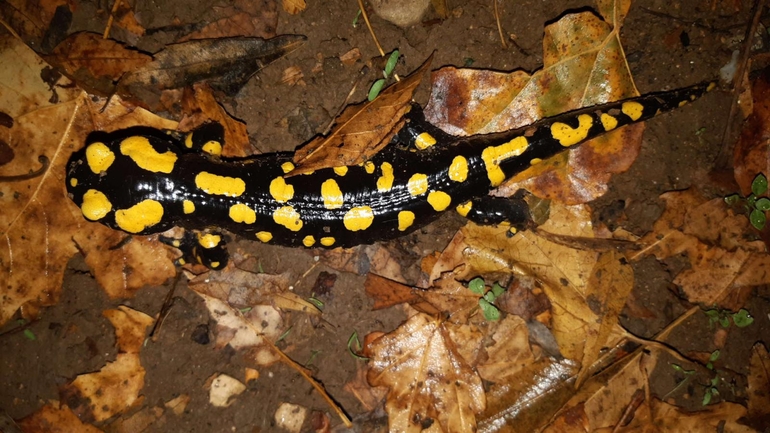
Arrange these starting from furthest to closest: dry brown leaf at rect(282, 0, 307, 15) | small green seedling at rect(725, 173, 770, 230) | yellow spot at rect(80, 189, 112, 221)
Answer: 1. dry brown leaf at rect(282, 0, 307, 15)
2. small green seedling at rect(725, 173, 770, 230)
3. yellow spot at rect(80, 189, 112, 221)

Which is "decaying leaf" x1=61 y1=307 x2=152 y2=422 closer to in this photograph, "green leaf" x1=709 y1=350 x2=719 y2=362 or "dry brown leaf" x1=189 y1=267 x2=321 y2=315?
"dry brown leaf" x1=189 y1=267 x2=321 y2=315

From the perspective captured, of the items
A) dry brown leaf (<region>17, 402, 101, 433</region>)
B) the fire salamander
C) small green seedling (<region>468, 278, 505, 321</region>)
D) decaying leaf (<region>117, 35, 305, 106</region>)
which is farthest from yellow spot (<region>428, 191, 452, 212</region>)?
dry brown leaf (<region>17, 402, 101, 433</region>)

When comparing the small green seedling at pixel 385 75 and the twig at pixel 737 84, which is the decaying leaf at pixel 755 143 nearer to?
the twig at pixel 737 84

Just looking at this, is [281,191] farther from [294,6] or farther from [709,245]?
[709,245]

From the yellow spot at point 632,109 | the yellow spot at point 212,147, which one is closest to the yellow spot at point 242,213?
the yellow spot at point 212,147

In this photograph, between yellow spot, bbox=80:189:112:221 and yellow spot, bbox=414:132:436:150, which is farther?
yellow spot, bbox=414:132:436:150
